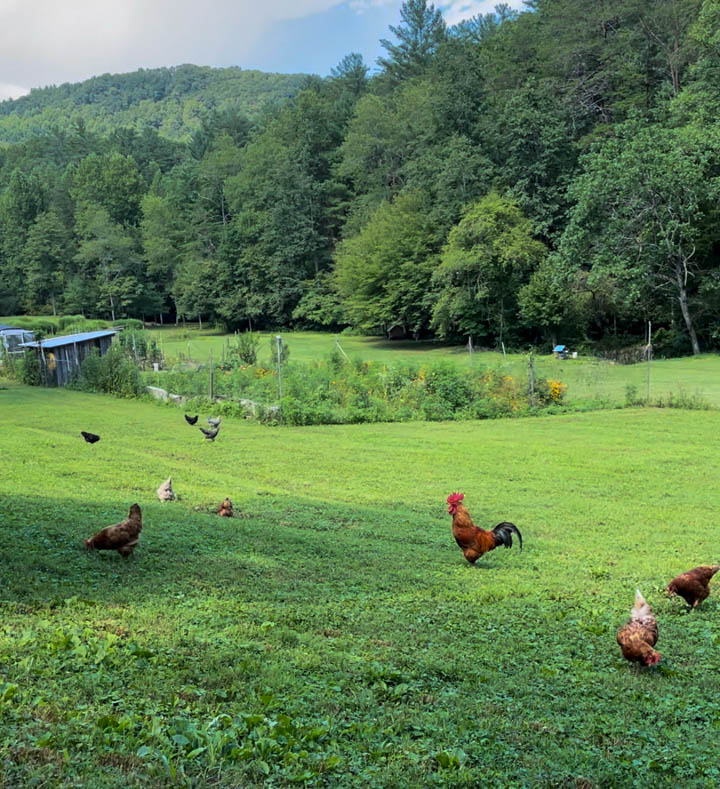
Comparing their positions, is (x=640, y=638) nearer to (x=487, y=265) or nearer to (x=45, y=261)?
(x=487, y=265)

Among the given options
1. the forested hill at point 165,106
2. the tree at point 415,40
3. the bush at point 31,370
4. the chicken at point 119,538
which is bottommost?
the chicken at point 119,538

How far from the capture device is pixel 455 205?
5250 cm

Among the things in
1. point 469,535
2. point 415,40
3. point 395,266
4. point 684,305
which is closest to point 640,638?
point 469,535

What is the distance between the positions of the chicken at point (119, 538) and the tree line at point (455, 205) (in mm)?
38521

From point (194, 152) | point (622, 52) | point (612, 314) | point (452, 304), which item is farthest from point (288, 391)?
point (194, 152)

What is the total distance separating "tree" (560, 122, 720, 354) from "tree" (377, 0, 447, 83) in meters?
39.8

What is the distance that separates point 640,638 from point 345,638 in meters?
2.41

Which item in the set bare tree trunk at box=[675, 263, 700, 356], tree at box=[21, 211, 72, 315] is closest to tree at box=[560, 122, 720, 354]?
bare tree trunk at box=[675, 263, 700, 356]

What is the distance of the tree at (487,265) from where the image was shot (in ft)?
154

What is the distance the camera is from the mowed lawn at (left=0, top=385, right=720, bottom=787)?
3.83 meters

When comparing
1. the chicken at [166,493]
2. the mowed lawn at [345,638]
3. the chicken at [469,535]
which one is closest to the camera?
the mowed lawn at [345,638]

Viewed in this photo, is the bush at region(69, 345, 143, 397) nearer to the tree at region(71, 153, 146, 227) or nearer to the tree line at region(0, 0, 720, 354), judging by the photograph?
the tree line at region(0, 0, 720, 354)

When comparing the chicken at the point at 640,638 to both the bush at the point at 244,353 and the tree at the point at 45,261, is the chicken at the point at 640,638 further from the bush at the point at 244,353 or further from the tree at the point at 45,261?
the tree at the point at 45,261

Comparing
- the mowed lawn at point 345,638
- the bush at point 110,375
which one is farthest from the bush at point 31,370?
the mowed lawn at point 345,638
